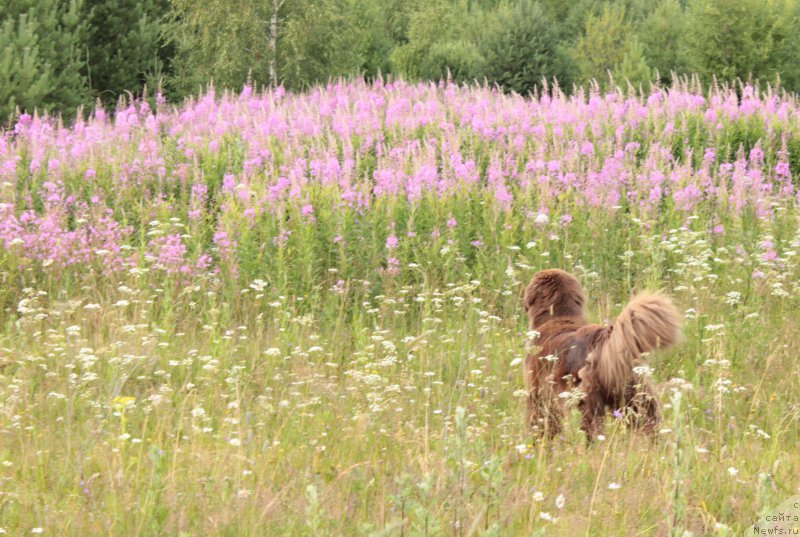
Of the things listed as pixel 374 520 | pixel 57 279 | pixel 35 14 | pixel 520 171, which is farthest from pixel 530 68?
pixel 374 520

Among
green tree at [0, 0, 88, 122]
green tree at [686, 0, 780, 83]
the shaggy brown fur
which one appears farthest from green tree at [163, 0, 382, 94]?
the shaggy brown fur

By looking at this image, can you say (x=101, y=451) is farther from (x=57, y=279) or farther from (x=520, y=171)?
(x=520, y=171)

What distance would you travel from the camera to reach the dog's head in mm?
4961

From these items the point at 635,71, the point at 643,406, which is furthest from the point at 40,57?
the point at 635,71

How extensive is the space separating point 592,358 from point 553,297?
2.41 feet

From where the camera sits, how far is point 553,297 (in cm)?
497

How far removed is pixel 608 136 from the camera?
10914mm

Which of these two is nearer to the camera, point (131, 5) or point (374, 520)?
point (374, 520)

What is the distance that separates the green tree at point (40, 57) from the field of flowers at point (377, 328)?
5146mm

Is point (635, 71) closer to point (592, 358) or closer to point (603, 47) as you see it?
point (603, 47)

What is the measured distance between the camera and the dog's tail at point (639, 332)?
157 inches

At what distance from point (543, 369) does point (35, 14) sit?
1625 centimetres

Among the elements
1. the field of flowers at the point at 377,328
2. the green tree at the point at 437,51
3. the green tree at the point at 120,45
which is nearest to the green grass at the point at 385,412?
the field of flowers at the point at 377,328

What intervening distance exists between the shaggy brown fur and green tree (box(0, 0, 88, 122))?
13.4 m
